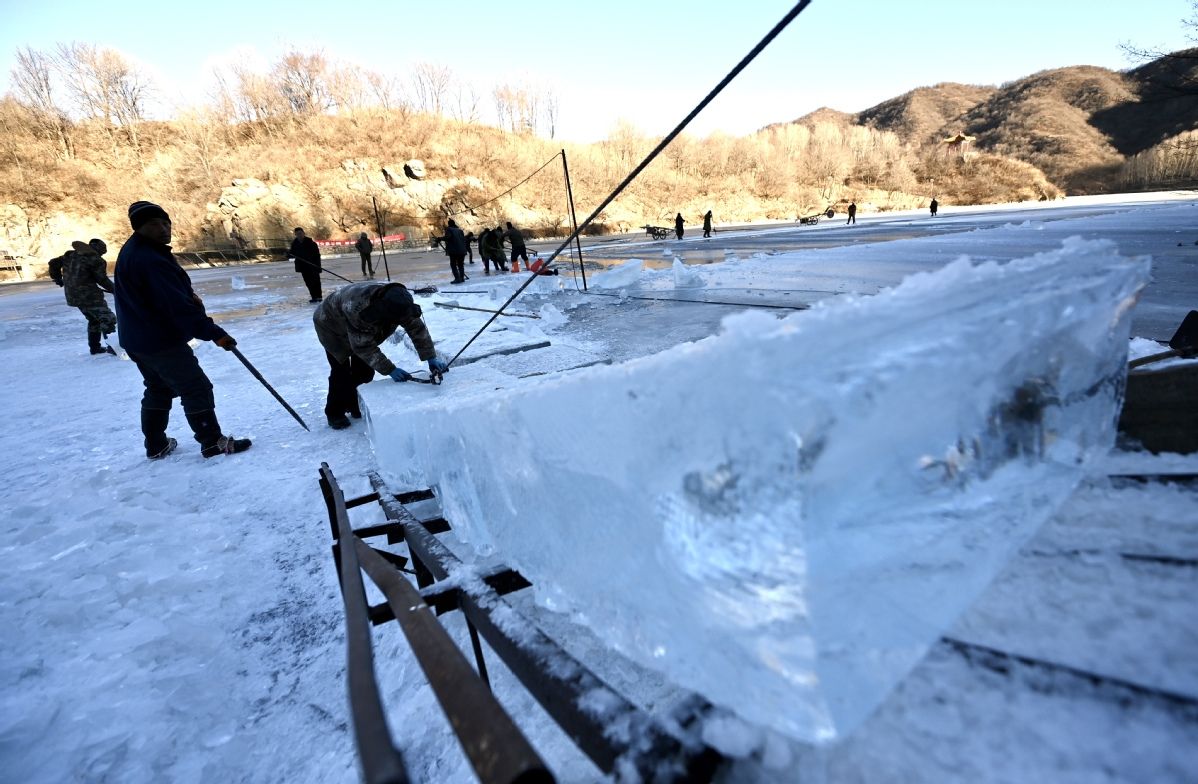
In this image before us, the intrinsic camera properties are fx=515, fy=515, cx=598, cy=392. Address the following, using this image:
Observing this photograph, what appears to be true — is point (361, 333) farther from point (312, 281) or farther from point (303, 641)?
point (312, 281)

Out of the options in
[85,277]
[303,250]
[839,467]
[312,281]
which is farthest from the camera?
[312,281]

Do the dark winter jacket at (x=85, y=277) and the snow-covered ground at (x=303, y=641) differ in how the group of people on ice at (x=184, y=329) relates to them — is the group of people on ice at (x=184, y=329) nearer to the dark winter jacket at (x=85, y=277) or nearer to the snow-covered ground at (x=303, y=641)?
the snow-covered ground at (x=303, y=641)

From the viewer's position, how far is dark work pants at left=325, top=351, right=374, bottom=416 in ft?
11.0

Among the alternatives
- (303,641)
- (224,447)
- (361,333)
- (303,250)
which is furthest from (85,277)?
(303,641)

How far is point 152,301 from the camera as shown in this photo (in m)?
2.82

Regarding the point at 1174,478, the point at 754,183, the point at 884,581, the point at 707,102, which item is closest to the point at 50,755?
the point at 884,581

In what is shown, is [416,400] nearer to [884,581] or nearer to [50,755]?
[50,755]

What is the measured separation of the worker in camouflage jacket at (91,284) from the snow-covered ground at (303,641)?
2.74m

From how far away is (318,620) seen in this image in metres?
1.65

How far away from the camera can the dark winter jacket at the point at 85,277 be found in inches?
223

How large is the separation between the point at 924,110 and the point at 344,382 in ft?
366

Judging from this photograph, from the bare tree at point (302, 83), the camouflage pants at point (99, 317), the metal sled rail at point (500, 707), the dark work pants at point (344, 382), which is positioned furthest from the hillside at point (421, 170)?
the metal sled rail at point (500, 707)

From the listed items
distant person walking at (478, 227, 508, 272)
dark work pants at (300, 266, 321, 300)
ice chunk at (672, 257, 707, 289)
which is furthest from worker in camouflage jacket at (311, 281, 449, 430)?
distant person walking at (478, 227, 508, 272)

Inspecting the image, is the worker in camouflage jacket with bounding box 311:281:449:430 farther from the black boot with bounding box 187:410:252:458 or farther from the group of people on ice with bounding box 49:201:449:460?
the black boot with bounding box 187:410:252:458
